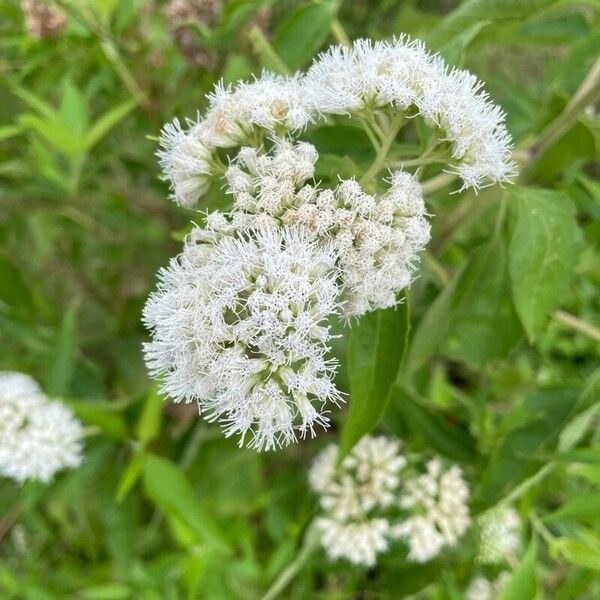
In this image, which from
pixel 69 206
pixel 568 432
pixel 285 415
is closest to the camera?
pixel 285 415

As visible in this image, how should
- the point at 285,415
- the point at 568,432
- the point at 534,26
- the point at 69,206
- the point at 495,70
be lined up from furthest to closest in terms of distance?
1. the point at 495,70
2. the point at 69,206
3. the point at 534,26
4. the point at 568,432
5. the point at 285,415

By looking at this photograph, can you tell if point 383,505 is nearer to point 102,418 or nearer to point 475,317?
point 475,317

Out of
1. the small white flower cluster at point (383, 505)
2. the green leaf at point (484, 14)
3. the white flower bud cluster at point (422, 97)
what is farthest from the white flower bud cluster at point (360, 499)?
the green leaf at point (484, 14)

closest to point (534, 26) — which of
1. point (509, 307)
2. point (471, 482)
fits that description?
point (509, 307)

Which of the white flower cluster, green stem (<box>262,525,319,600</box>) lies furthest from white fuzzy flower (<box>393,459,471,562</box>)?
the white flower cluster

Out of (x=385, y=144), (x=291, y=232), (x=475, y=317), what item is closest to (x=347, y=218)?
(x=291, y=232)

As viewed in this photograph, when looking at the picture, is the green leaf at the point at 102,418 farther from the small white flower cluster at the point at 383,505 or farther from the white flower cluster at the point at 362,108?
the white flower cluster at the point at 362,108

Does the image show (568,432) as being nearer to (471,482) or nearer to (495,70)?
(471,482)

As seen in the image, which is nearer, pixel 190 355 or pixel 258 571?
pixel 190 355
